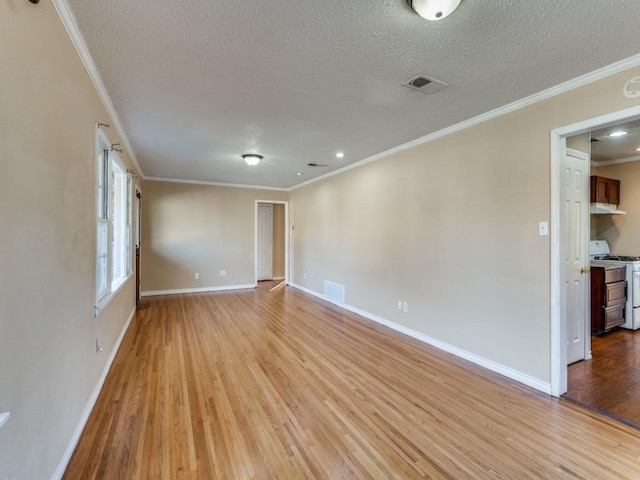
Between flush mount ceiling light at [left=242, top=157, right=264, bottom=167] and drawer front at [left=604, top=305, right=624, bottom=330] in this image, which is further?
flush mount ceiling light at [left=242, top=157, right=264, bottom=167]

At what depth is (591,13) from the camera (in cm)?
160

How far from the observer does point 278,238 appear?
8.54 meters

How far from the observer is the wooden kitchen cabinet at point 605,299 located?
12.7 ft

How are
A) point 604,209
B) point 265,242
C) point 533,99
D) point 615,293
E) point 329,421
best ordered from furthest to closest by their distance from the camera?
1. point 265,242
2. point 604,209
3. point 615,293
4. point 533,99
5. point 329,421

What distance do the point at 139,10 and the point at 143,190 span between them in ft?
17.2

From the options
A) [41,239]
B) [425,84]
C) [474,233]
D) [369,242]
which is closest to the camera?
[41,239]

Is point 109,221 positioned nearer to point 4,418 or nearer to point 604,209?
point 4,418

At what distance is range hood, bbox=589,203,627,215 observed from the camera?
4.31m

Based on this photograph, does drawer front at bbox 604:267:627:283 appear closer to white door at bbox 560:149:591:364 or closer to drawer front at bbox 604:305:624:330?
drawer front at bbox 604:305:624:330

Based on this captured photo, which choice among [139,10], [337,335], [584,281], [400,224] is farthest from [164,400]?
[584,281]

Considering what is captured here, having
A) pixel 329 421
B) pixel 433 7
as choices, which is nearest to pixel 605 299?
pixel 329 421

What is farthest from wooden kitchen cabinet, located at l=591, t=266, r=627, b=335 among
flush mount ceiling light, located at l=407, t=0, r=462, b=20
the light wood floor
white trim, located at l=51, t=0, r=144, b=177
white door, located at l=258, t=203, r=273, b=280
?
white door, located at l=258, t=203, r=273, b=280

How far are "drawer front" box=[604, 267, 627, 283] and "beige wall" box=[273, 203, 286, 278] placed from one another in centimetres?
667

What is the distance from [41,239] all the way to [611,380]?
4.32 m
